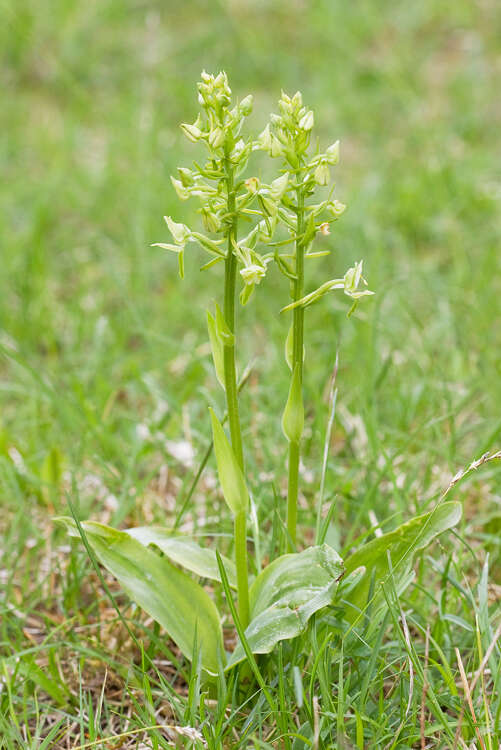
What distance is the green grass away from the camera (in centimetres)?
164

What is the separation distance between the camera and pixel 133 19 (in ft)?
20.5

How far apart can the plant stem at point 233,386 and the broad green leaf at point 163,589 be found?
10cm

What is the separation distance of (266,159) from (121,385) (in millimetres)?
2279

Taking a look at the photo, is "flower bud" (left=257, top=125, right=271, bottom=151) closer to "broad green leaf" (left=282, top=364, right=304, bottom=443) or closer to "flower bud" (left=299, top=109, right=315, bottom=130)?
"flower bud" (left=299, top=109, right=315, bottom=130)

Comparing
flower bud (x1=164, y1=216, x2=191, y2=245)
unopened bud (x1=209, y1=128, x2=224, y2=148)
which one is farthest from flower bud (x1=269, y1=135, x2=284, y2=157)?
flower bud (x1=164, y1=216, x2=191, y2=245)

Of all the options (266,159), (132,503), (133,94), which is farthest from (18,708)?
(133,94)

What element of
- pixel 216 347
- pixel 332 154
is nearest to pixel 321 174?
pixel 332 154

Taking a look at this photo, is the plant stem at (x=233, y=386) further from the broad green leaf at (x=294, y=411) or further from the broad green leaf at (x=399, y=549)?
the broad green leaf at (x=399, y=549)

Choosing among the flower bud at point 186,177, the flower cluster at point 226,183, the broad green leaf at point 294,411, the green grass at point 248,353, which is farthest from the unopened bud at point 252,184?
the green grass at point 248,353

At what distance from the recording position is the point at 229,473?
156 cm

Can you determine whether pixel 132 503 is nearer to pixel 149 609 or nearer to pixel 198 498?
pixel 198 498

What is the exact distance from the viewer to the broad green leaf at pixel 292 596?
4.99ft

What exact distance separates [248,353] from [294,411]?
167cm

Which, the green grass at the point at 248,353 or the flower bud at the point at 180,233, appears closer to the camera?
the flower bud at the point at 180,233
